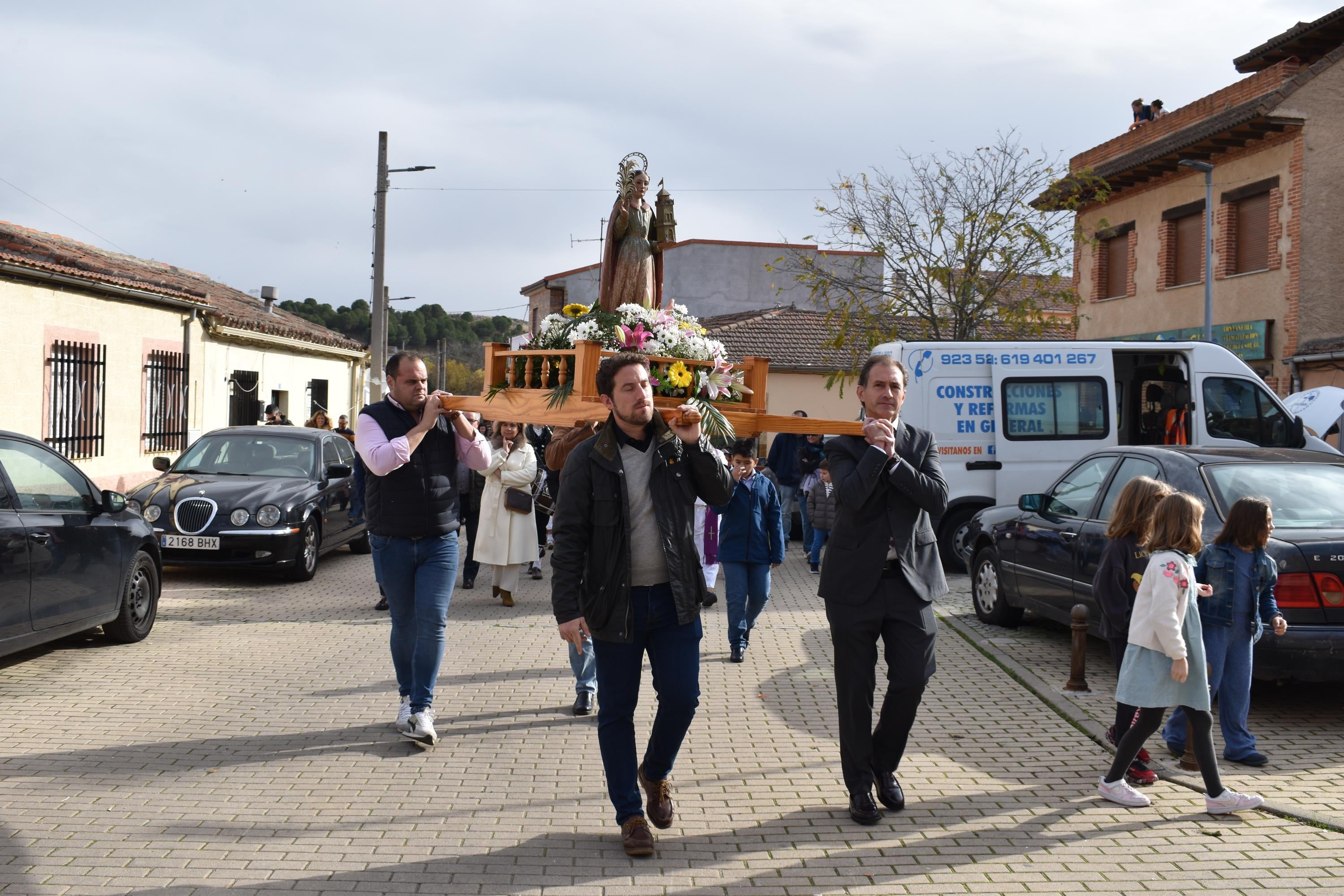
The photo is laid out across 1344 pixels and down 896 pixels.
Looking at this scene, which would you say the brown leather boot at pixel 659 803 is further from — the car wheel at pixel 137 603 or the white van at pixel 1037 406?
the white van at pixel 1037 406

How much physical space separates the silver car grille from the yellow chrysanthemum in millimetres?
7951

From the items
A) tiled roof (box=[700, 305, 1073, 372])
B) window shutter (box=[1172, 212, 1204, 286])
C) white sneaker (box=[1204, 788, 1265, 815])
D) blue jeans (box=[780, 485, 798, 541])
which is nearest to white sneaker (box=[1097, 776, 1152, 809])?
white sneaker (box=[1204, 788, 1265, 815])

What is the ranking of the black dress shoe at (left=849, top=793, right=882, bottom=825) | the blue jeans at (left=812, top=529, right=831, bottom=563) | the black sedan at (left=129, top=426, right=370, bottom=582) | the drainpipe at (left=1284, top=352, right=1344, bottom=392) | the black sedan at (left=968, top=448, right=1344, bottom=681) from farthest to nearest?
the drainpipe at (left=1284, top=352, right=1344, bottom=392), the blue jeans at (left=812, top=529, right=831, bottom=563), the black sedan at (left=129, top=426, right=370, bottom=582), the black sedan at (left=968, top=448, right=1344, bottom=681), the black dress shoe at (left=849, top=793, right=882, bottom=825)

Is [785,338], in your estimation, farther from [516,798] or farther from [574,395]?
[516,798]

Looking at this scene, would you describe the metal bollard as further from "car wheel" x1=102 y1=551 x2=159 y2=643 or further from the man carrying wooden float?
"car wheel" x1=102 y1=551 x2=159 y2=643

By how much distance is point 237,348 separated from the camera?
74.2 ft

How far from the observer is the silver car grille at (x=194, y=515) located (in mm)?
11570

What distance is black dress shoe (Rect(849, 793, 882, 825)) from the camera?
188 inches

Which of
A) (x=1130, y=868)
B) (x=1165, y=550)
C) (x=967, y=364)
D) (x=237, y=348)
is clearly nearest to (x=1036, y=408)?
(x=967, y=364)

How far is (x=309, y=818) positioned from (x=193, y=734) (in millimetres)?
1684

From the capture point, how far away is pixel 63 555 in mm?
7191

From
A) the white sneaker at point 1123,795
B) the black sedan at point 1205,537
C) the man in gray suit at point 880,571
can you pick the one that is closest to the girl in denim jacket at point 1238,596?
the black sedan at point 1205,537

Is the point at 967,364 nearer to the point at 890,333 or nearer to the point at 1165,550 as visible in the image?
the point at 1165,550

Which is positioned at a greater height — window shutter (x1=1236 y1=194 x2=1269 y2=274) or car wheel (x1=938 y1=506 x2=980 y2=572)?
window shutter (x1=1236 y1=194 x2=1269 y2=274)
